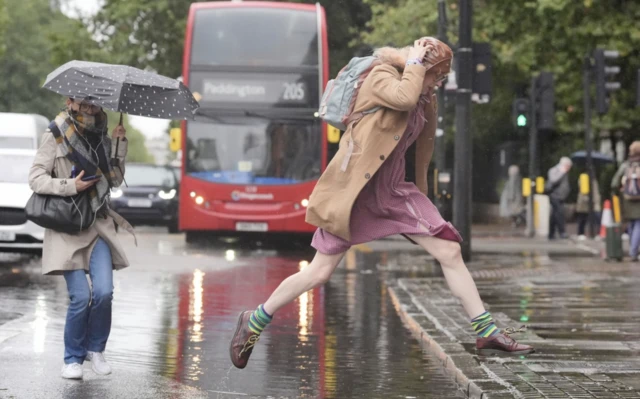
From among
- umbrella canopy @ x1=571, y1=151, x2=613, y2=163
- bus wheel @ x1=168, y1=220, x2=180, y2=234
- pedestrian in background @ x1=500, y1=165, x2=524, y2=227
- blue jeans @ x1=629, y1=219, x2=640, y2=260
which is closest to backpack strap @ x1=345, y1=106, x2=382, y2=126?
blue jeans @ x1=629, y1=219, x2=640, y2=260

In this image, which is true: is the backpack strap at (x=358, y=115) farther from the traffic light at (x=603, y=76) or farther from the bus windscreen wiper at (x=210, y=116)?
the traffic light at (x=603, y=76)

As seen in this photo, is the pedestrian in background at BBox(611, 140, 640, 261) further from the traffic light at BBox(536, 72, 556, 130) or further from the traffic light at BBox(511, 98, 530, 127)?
the traffic light at BBox(536, 72, 556, 130)

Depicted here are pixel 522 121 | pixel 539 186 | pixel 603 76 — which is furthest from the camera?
pixel 539 186

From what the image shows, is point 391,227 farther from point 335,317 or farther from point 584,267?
point 584,267

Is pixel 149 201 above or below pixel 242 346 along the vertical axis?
below

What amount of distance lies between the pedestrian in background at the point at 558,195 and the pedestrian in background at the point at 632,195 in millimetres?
9446

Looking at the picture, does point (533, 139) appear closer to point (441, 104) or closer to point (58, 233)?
point (441, 104)

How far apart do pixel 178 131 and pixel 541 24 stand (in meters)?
9.00

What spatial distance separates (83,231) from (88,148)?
18.5 inches

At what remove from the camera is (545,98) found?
1123 inches

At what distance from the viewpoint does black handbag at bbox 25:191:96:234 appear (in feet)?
25.9

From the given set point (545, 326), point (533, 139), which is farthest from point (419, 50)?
point (533, 139)

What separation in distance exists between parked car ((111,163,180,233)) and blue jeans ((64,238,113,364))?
23.3m

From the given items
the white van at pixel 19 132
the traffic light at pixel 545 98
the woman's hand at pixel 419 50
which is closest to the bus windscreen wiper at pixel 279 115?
the white van at pixel 19 132
